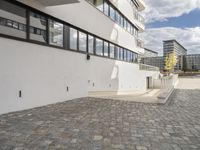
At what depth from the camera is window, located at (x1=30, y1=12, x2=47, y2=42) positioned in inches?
273

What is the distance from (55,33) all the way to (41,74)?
1.95 m

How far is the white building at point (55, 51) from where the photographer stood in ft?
20.0

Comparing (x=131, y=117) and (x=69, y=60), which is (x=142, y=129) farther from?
(x=69, y=60)

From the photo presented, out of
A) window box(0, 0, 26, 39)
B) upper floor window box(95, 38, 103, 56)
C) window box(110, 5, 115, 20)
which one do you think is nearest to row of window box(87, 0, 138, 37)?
window box(110, 5, 115, 20)

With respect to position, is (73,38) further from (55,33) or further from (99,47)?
(99,47)

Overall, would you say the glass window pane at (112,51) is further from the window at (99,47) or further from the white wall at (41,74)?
the white wall at (41,74)

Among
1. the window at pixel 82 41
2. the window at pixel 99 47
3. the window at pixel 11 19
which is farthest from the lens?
the window at pixel 99 47

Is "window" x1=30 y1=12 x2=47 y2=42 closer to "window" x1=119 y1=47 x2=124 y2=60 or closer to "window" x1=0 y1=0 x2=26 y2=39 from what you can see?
"window" x1=0 y1=0 x2=26 y2=39

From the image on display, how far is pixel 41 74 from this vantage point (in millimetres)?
7332

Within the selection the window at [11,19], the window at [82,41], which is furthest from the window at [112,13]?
the window at [11,19]

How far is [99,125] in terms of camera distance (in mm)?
4977

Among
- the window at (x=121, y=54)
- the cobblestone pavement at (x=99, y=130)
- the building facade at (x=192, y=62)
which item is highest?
the building facade at (x=192, y=62)

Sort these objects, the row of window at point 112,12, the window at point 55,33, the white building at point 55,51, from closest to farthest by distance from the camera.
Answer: the white building at point 55,51
the window at point 55,33
the row of window at point 112,12

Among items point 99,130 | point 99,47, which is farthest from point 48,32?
point 99,47
